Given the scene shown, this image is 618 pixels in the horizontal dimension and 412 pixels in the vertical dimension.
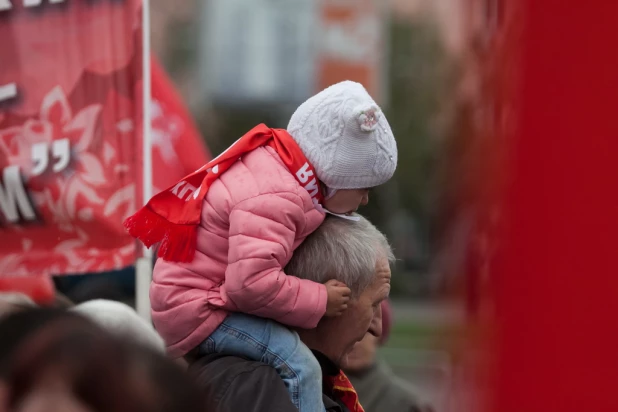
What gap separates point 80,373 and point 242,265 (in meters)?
1.12

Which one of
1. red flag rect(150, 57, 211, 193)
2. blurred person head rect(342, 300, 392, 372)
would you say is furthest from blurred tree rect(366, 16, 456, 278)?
red flag rect(150, 57, 211, 193)

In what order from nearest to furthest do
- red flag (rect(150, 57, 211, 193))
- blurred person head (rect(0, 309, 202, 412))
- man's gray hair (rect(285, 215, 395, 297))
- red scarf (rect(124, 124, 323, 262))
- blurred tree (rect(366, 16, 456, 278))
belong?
1. blurred person head (rect(0, 309, 202, 412))
2. red scarf (rect(124, 124, 323, 262))
3. man's gray hair (rect(285, 215, 395, 297))
4. red flag (rect(150, 57, 211, 193))
5. blurred tree (rect(366, 16, 456, 278))

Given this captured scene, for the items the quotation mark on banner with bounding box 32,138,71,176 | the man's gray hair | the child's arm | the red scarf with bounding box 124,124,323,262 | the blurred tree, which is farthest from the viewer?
the blurred tree

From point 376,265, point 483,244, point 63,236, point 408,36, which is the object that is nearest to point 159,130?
point 63,236

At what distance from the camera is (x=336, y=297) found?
8.01 feet

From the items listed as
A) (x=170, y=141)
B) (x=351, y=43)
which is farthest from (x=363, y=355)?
(x=351, y=43)

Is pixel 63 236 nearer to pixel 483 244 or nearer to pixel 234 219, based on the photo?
pixel 234 219

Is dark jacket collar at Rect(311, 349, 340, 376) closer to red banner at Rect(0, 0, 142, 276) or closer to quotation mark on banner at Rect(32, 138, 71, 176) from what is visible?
red banner at Rect(0, 0, 142, 276)

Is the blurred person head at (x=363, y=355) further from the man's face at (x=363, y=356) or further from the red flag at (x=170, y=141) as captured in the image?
→ the red flag at (x=170, y=141)

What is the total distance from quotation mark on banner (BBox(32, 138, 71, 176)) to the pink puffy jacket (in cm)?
116

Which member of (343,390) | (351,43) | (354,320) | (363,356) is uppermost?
(354,320)

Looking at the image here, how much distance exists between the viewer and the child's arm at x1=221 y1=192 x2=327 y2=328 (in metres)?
2.27

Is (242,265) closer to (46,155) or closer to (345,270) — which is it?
(345,270)

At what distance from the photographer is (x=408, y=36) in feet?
69.6
